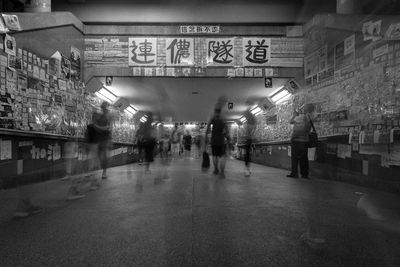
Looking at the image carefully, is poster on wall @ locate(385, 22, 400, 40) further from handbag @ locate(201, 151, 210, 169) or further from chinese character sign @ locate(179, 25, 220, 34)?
chinese character sign @ locate(179, 25, 220, 34)

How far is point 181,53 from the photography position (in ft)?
23.9

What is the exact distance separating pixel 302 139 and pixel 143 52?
159 inches

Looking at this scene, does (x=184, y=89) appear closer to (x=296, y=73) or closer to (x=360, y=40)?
(x=360, y=40)

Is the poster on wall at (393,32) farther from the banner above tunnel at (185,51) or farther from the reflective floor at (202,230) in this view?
the banner above tunnel at (185,51)

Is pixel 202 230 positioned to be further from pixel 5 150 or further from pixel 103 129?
pixel 5 150

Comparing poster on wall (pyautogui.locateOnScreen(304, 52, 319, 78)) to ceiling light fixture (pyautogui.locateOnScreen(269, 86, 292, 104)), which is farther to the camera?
ceiling light fixture (pyautogui.locateOnScreen(269, 86, 292, 104))

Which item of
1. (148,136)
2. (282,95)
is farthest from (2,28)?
(282,95)

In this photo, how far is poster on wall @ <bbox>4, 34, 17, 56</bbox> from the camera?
4.52 m

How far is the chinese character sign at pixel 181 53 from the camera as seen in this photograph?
720 centimetres

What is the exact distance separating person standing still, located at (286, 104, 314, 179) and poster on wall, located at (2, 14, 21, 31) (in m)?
4.75

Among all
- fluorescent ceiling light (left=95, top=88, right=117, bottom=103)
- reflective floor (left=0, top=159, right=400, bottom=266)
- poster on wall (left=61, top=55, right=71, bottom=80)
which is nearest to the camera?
reflective floor (left=0, top=159, right=400, bottom=266)

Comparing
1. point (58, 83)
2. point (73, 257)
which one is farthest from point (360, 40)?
point (58, 83)

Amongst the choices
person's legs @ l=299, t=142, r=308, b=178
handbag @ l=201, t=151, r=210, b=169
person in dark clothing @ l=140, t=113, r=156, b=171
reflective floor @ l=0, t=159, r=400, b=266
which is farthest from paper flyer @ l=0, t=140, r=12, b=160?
person's legs @ l=299, t=142, r=308, b=178

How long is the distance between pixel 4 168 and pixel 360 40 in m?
4.46
